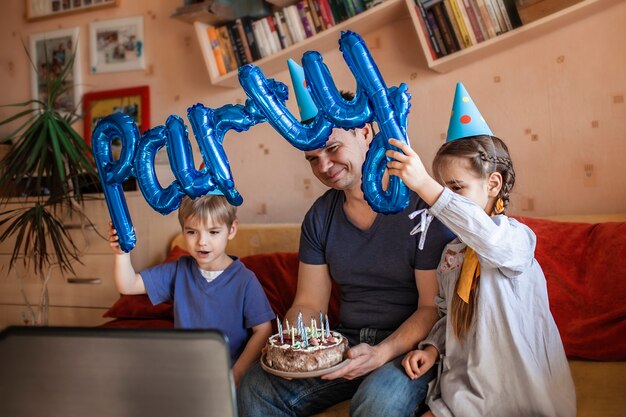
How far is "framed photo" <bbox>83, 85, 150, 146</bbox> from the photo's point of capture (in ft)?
9.51

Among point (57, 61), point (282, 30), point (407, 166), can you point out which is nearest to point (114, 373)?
point (407, 166)

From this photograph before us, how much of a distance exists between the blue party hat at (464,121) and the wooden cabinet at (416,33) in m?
0.82

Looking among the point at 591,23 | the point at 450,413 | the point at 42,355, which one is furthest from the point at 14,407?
the point at 591,23

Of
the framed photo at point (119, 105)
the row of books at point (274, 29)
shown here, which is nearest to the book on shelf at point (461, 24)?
the row of books at point (274, 29)

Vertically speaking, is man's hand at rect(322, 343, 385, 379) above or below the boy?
below

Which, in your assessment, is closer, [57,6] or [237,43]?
[237,43]

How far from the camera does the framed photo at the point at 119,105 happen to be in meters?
2.90

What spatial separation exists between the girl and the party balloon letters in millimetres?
76

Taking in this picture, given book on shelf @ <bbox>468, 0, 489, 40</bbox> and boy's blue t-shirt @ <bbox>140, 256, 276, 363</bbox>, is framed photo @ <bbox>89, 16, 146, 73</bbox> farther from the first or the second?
book on shelf @ <bbox>468, 0, 489, 40</bbox>

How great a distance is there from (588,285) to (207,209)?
1.10 meters

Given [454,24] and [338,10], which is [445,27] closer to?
[454,24]

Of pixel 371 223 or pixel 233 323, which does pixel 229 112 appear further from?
pixel 233 323

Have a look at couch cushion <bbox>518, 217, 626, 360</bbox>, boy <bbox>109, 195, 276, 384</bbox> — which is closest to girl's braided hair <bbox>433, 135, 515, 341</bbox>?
couch cushion <bbox>518, 217, 626, 360</bbox>

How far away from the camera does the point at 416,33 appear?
2266 millimetres
